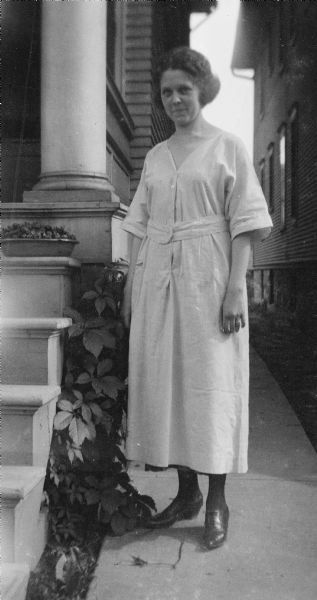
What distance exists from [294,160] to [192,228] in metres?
10.4

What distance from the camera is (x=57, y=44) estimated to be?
11.1 feet

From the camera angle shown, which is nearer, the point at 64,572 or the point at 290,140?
the point at 64,572

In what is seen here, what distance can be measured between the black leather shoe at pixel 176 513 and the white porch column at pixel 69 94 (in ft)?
5.47

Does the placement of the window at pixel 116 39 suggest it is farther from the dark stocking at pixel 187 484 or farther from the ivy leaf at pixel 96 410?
the dark stocking at pixel 187 484

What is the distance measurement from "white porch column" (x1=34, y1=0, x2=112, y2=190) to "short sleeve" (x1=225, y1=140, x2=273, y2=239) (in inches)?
42.1

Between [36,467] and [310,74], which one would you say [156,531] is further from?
[310,74]

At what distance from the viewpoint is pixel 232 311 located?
2.42 meters

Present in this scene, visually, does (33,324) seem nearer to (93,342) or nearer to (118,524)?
(93,342)

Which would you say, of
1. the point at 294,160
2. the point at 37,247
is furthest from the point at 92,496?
the point at 294,160

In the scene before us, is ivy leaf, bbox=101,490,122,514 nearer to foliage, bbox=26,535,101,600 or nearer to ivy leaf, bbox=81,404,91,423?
foliage, bbox=26,535,101,600

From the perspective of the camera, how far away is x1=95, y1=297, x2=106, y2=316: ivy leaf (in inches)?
109

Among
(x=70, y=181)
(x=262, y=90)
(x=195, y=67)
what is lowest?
(x=70, y=181)

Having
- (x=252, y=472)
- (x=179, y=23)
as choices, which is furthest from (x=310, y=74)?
(x=252, y=472)

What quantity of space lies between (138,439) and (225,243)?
891mm
